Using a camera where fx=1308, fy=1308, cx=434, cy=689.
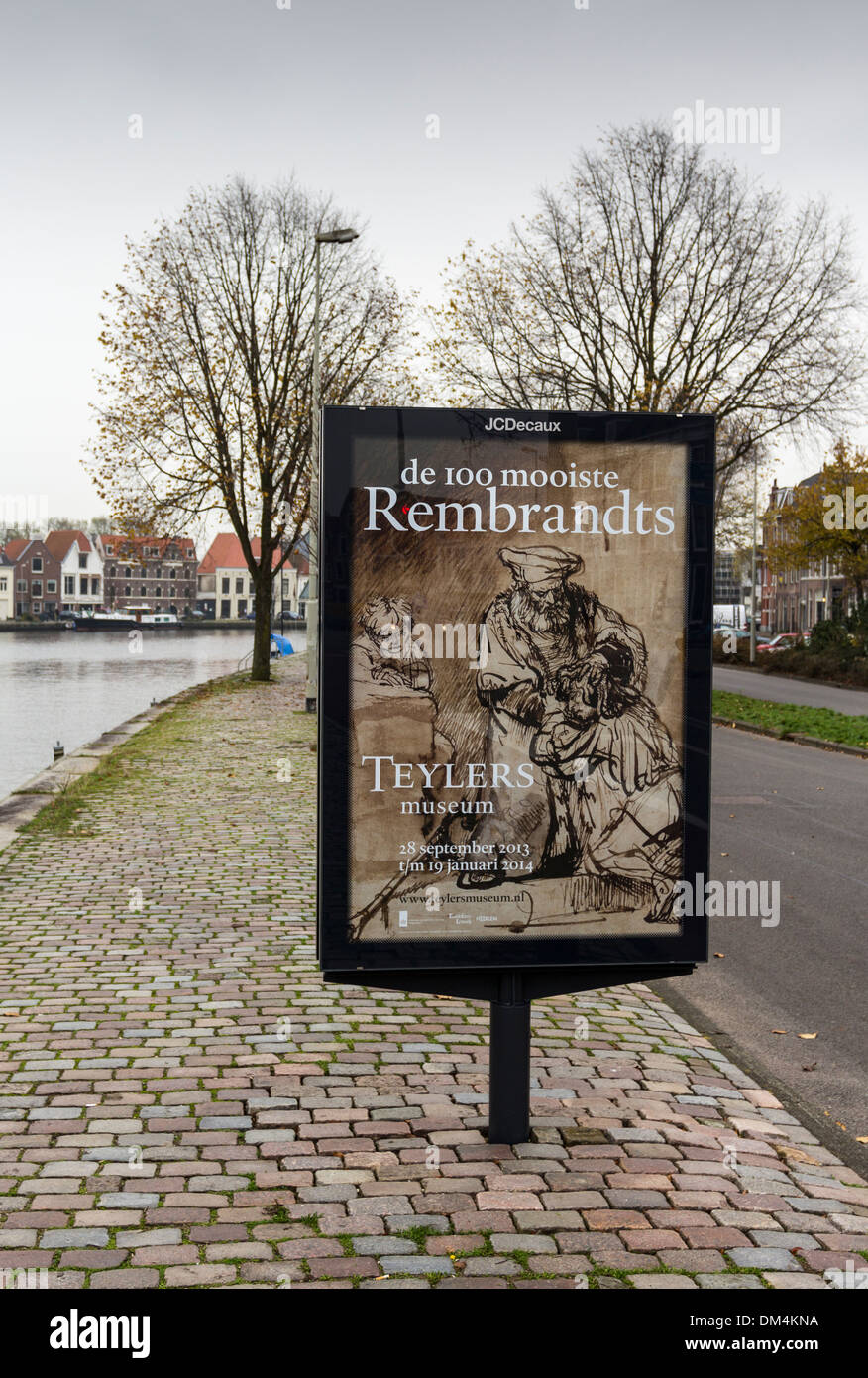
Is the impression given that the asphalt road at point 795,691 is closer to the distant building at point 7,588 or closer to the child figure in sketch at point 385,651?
the child figure in sketch at point 385,651

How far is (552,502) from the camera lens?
14.2 ft

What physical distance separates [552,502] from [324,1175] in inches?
91.1

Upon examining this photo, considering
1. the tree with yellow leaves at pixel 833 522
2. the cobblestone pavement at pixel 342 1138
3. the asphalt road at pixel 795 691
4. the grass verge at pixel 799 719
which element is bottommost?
the asphalt road at pixel 795 691

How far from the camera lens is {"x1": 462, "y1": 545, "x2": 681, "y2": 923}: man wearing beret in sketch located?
4.36 m

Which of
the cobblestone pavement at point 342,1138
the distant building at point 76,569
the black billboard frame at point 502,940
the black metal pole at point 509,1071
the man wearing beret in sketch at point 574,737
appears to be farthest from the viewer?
the distant building at point 76,569

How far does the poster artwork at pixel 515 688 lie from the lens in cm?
427

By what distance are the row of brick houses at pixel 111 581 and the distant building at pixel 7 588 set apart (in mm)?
101

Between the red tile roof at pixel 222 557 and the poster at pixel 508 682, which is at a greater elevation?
the red tile roof at pixel 222 557

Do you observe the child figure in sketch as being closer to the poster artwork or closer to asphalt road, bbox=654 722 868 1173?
the poster artwork

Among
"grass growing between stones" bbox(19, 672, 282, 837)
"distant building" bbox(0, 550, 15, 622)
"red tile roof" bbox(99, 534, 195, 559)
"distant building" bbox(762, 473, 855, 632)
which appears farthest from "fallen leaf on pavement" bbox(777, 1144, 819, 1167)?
"distant building" bbox(0, 550, 15, 622)

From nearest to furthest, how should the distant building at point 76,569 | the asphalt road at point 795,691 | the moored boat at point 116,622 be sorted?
1. the asphalt road at point 795,691
2. the moored boat at point 116,622
3. the distant building at point 76,569

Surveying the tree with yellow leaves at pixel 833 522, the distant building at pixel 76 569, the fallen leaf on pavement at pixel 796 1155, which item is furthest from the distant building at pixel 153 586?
the fallen leaf on pavement at pixel 796 1155
